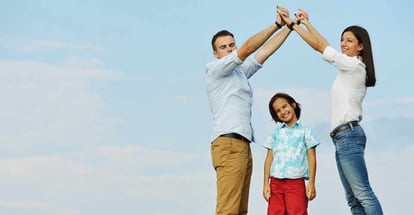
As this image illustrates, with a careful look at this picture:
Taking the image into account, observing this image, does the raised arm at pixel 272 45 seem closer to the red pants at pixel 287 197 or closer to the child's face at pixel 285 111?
the child's face at pixel 285 111

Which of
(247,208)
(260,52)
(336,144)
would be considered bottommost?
(247,208)

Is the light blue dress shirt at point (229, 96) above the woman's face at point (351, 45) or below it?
below

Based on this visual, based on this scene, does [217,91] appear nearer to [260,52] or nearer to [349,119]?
[260,52]

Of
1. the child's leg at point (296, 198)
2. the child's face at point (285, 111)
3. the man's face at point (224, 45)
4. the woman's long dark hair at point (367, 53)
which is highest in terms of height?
the man's face at point (224, 45)

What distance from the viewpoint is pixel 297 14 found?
9117 millimetres

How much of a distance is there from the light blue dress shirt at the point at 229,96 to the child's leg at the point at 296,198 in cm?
74

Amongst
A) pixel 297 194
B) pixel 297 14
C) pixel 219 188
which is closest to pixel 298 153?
pixel 297 194

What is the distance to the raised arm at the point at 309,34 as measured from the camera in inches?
328

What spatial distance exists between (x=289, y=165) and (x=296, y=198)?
0.40 meters

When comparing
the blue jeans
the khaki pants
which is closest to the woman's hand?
the khaki pants

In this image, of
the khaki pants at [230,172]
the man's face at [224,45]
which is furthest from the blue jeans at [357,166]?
the man's face at [224,45]

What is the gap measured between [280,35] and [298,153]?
1568 millimetres

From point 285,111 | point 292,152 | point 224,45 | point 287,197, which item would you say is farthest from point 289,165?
point 224,45

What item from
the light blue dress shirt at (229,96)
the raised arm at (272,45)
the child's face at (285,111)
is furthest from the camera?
the raised arm at (272,45)
